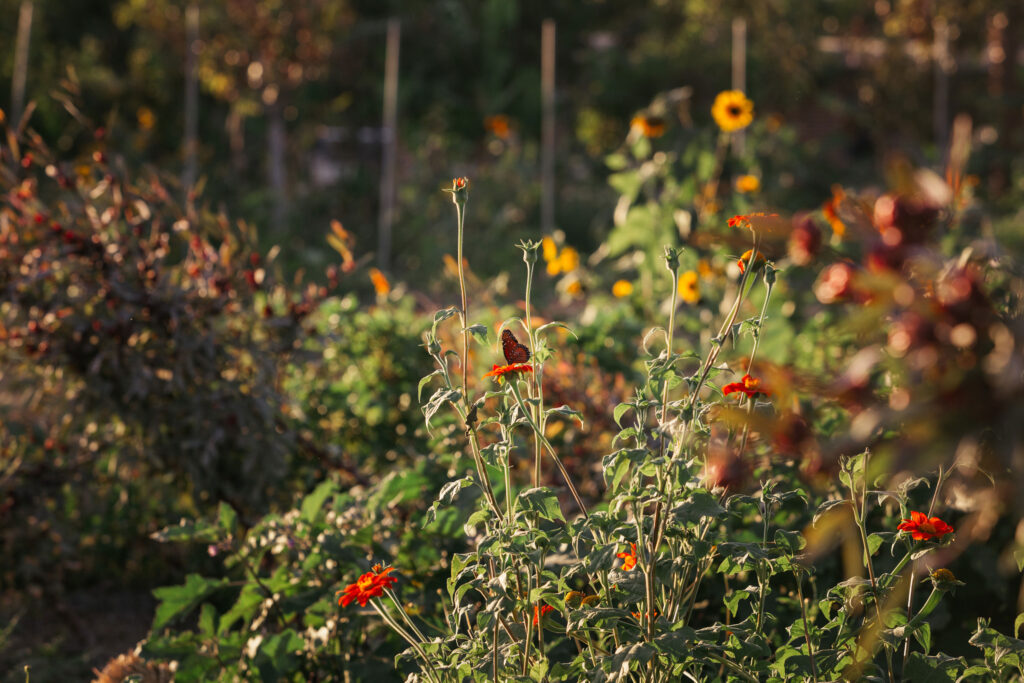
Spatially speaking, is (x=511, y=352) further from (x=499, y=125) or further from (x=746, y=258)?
(x=499, y=125)

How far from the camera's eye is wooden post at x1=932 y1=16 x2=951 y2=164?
994cm

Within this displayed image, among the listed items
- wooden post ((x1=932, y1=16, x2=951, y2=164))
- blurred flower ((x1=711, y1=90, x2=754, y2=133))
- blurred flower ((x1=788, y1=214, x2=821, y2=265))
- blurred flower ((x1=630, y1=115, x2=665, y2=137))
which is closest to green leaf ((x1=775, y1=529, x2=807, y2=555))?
blurred flower ((x1=788, y1=214, x2=821, y2=265))

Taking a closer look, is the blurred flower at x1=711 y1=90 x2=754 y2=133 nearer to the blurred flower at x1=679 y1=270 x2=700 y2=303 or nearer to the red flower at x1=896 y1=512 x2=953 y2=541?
the blurred flower at x1=679 y1=270 x2=700 y2=303

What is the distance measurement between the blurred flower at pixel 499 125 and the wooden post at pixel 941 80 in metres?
4.16

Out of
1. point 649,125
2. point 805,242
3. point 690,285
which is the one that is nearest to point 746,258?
point 805,242

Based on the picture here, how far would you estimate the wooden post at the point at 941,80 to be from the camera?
9.94m

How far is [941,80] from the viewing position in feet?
33.7

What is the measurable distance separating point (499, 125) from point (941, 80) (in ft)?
14.3

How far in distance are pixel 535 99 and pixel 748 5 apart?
9.93ft

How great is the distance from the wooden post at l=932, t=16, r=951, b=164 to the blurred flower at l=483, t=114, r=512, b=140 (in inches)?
164

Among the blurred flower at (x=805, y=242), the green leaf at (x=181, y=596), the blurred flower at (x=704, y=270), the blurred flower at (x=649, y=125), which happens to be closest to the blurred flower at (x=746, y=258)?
the blurred flower at (x=805, y=242)

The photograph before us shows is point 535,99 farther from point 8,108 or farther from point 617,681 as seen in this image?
point 617,681

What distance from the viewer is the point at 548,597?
1.61 m

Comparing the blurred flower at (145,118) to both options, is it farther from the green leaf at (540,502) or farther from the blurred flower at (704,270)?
the green leaf at (540,502)
